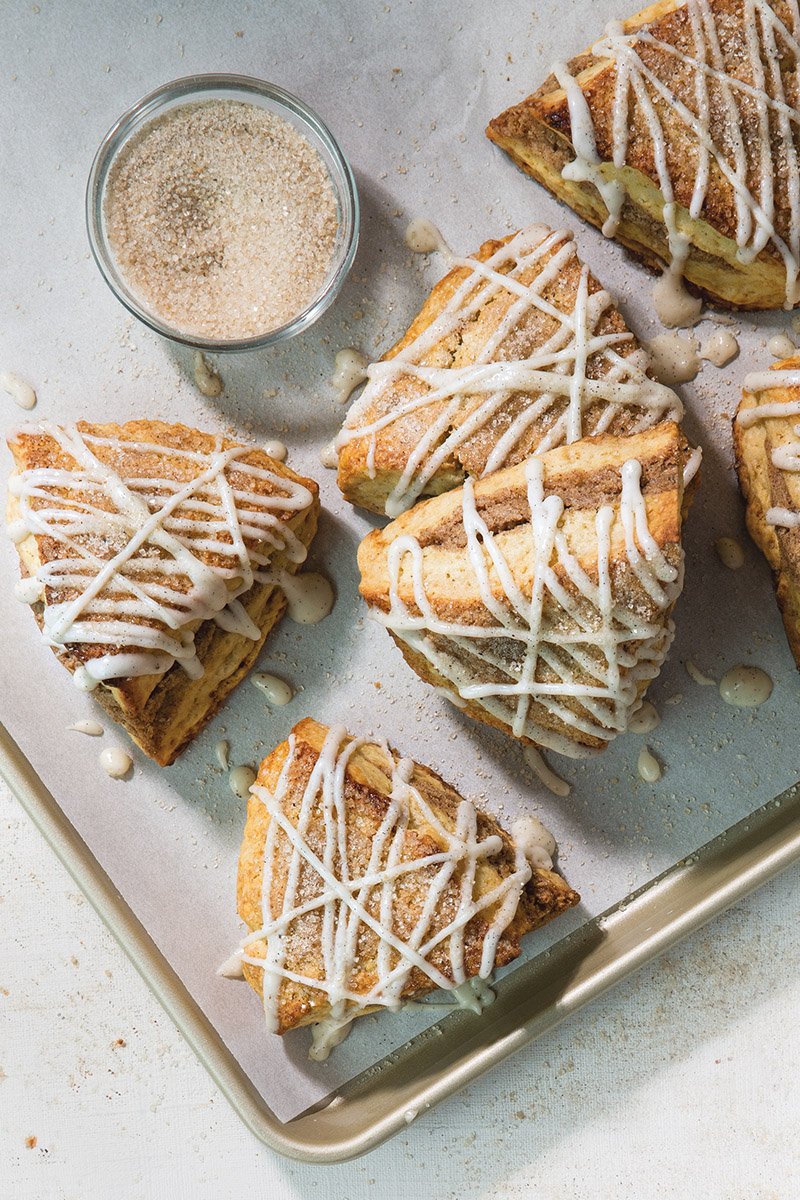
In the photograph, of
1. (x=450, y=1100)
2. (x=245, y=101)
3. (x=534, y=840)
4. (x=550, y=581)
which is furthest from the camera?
(x=450, y=1100)

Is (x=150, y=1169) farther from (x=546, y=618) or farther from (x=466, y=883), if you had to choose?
(x=546, y=618)

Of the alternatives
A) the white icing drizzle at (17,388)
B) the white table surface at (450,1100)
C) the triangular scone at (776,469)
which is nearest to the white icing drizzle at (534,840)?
the white table surface at (450,1100)

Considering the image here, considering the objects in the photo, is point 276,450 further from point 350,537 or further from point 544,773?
point 544,773

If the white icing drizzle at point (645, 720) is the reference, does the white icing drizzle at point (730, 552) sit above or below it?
above

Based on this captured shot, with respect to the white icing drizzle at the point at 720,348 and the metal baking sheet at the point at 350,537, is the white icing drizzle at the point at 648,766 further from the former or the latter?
the white icing drizzle at the point at 720,348

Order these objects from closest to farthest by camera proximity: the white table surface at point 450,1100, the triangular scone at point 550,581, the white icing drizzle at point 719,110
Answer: the triangular scone at point 550,581 → the white icing drizzle at point 719,110 → the white table surface at point 450,1100

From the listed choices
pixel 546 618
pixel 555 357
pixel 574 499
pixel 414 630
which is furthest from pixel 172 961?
pixel 555 357

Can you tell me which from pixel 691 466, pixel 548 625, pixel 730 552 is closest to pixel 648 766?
pixel 730 552
